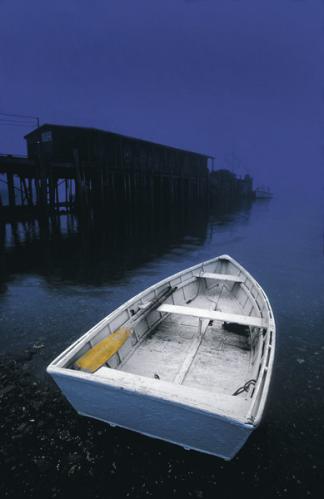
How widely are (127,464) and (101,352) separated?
5.54 feet

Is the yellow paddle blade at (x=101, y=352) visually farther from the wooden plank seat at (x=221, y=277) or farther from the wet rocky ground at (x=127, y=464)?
the wooden plank seat at (x=221, y=277)

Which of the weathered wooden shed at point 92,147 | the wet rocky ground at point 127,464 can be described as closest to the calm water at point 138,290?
the wet rocky ground at point 127,464

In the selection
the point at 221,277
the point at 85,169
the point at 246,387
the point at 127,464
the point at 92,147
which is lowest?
the point at 127,464

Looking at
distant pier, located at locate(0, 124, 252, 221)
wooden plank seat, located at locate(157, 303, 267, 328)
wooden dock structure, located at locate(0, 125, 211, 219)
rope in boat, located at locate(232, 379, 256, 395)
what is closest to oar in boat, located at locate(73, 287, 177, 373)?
wooden plank seat, located at locate(157, 303, 267, 328)

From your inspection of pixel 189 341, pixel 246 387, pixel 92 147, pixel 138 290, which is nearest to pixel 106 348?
pixel 189 341

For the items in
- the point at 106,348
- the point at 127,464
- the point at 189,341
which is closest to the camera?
the point at 127,464

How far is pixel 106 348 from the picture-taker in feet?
17.0

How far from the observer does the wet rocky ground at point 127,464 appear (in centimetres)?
415

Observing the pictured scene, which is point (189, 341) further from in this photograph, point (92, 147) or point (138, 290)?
point (92, 147)

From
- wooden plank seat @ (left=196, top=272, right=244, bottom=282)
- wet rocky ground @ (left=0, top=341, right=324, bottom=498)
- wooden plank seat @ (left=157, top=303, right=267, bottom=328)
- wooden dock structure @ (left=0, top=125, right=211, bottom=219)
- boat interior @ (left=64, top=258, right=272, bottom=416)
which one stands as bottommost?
wet rocky ground @ (left=0, top=341, right=324, bottom=498)

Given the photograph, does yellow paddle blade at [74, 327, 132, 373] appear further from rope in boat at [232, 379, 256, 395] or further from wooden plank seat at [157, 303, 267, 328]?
rope in boat at [232, 379, 256, 395]

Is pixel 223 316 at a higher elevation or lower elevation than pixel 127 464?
higher

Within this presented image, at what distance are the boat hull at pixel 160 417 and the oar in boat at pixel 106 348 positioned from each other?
44 cm

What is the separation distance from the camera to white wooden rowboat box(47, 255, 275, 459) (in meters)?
3.79
